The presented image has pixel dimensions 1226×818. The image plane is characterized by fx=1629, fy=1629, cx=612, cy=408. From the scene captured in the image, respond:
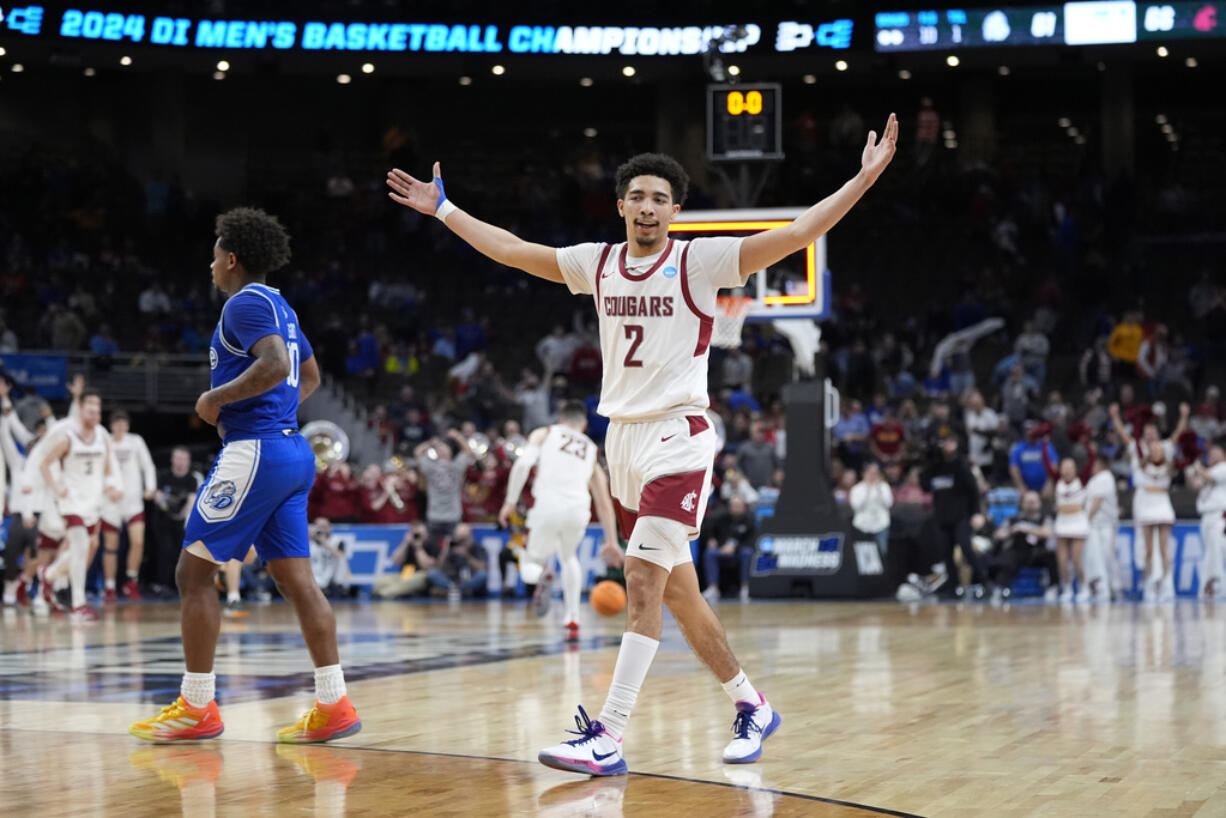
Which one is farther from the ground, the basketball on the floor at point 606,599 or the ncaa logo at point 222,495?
the ncaa logo at point 222,495

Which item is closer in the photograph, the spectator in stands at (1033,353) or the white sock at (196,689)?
the white sock at (196,689)

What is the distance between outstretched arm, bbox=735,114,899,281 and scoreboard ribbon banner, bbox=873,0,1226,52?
23541 mm

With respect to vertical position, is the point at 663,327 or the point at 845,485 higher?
the point at 663,327

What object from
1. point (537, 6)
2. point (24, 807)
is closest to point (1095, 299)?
point (537, 6)

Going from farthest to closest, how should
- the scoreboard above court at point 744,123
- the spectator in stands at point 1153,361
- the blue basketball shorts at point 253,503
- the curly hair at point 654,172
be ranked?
the spectator in stands at point 1153,361 < the scoreboard above court at point 744,123 < the blue basketball shorts at point 253,503 < the curly hair at point 654,172

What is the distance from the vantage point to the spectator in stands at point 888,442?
22.6m

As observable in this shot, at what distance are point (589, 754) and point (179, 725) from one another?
2.02 meters

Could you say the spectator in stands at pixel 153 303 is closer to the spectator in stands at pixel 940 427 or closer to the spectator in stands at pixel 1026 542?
the spectator in stands at pixel 940 427

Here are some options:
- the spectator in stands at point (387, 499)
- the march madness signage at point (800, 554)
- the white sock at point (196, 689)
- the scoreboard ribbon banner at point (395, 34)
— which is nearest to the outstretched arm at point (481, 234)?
the white sock at point (196, 689)

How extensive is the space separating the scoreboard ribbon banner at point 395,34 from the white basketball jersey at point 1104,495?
1262 centimetres

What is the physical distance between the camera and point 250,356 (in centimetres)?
722

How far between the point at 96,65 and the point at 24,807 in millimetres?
28988

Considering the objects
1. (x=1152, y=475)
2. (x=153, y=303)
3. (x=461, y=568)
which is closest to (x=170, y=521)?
(x=461, y=568)

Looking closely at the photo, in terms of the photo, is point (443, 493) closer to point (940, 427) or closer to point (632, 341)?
point (940, 427)
